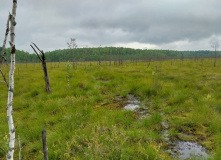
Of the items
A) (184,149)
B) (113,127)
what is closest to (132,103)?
(184,149)

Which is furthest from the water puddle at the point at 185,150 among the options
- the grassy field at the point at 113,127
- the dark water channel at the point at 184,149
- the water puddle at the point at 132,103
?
the water puddle at the point at 132,103

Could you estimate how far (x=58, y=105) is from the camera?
7.93 meters

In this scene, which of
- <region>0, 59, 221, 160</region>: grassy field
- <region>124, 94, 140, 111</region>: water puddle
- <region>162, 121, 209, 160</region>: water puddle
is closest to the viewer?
<region>0, 59, 221, 160</region>: grassy field

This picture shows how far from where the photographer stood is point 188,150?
4.68 m

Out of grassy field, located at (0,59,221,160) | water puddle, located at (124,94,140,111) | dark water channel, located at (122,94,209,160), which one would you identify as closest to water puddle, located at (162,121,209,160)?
dark water channel, located at (122,94,209,160)

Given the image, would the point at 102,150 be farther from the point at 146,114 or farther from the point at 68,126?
the point at 146,114

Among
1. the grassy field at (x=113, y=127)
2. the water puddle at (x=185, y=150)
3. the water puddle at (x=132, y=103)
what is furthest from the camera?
the water puddle at (x=132, y=103)

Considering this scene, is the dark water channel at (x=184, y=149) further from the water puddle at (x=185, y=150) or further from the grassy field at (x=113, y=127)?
the grassy field at (x=113, y=127)

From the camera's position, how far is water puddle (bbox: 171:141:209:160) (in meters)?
4.28

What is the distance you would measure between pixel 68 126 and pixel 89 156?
2.30 meters

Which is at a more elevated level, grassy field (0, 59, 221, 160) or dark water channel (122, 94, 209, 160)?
grassy field (0, 59, 221, 160)

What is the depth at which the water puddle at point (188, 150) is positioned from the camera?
14.0 ft

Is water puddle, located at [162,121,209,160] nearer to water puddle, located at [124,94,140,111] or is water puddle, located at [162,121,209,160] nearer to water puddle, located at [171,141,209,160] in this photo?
water puddle, located at [171,141,209,160]

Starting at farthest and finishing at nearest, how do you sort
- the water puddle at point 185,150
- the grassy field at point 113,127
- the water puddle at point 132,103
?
the water puddle at point 132,103
the water puddle at point 185,150
the grassy field at point 113,127
